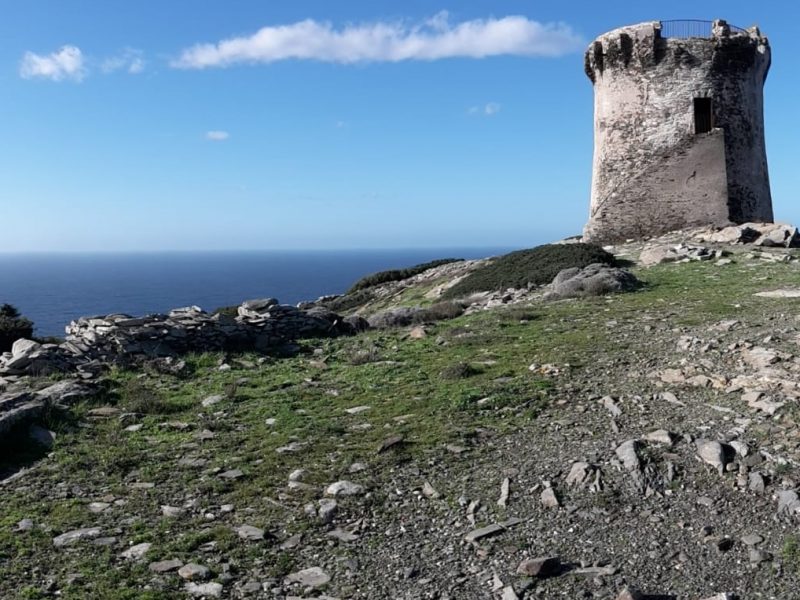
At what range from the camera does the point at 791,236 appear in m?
22.7

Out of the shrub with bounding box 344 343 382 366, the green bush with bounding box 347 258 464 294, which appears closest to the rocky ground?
A: the shrub with bounding box 344 343 382 366

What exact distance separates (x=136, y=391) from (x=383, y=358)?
13.5 feet

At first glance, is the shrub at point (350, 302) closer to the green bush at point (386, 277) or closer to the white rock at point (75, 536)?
the green bush at point (386, 277)

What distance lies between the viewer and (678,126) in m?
25.8

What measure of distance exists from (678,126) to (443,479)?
73.6 feet

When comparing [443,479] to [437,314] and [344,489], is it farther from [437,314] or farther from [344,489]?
[437,314]

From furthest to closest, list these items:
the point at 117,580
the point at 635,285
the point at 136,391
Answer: the point at 635,285, the point at 136,391, the point at 117,580

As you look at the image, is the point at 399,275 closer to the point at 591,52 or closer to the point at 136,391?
the point at 591,52

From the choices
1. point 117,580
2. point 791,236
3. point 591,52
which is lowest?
point 117,580

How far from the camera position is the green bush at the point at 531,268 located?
21.3 meters

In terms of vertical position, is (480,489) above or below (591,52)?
below

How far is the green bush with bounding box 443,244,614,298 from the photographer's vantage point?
2130 centimetres

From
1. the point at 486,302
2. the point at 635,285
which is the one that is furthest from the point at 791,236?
the point at 486,302

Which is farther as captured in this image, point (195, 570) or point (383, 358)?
point (383, 358)
